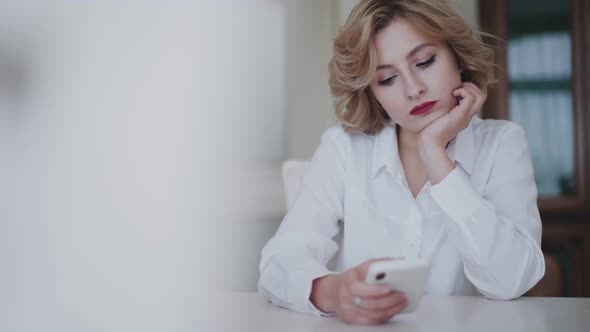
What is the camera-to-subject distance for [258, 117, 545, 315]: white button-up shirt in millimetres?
887

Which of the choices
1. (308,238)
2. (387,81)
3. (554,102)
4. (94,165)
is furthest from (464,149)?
(554,102)

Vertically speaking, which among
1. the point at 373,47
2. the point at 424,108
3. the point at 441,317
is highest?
the point at 373,47

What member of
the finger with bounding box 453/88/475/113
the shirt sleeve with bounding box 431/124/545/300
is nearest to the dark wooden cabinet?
the finger with bounding box 453/88/475/113

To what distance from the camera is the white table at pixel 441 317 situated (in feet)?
2.11

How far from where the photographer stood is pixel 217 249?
50.8 inches

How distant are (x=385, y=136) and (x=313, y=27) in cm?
110

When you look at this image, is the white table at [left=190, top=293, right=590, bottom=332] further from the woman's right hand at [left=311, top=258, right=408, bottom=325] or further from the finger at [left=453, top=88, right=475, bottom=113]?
the finger at [left=453, top=88, right=475, bottom=113]

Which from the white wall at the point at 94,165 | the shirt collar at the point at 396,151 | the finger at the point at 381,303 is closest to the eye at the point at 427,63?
the shirt collar at the point at 396,151

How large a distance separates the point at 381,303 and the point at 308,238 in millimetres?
336

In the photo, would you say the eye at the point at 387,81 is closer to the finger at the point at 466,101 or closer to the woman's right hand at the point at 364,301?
the finger at the point at 466,101

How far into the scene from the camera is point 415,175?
115 centimetres

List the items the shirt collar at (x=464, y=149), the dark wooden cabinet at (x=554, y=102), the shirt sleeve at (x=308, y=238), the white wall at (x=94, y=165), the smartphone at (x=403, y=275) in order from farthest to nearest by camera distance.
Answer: the dark wooden cabinet at (x=554, y=102) < the shirt collar at (x=464, y=149) < the shirt sleeve at (x=308, y=238) < the smartphone at (x=403, y=275) < the white wall at (x=94, y=165)

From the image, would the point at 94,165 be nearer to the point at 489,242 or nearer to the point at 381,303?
the point at 381,303

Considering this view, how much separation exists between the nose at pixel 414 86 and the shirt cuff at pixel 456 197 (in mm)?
161
